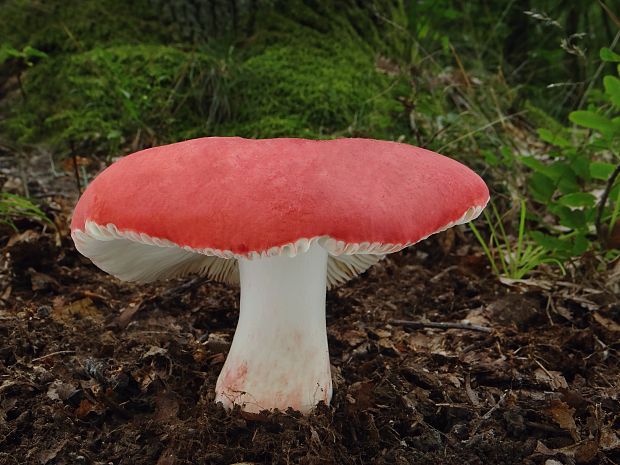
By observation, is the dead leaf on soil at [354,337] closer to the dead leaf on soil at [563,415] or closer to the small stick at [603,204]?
the dead leaf on soil at [563,415]

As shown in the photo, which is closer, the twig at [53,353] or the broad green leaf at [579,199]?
the twig at [53,353]

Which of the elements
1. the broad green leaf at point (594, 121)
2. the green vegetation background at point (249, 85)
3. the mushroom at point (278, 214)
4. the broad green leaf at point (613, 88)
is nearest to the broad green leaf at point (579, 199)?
the broad green leaf at point (594, 121)

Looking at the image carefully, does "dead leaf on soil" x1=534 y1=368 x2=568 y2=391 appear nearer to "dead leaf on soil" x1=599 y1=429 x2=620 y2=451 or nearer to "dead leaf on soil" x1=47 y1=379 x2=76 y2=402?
"dead leaf on soil" x1=599 y1=429 x2=620 y2=451

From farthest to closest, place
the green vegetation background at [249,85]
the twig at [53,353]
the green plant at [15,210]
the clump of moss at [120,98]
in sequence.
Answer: the clump of moss at [120,98] → the green vegetation background at [249,85] → the green plant at [15,210] → the twig at [53,353]

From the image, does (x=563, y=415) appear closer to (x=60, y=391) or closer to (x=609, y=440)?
(x=609, y=440)

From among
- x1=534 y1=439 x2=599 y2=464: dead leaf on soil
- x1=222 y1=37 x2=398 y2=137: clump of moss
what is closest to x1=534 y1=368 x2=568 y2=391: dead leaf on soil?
x1=534 y1=439 x2=599 y2=464: dead leaf on soil
